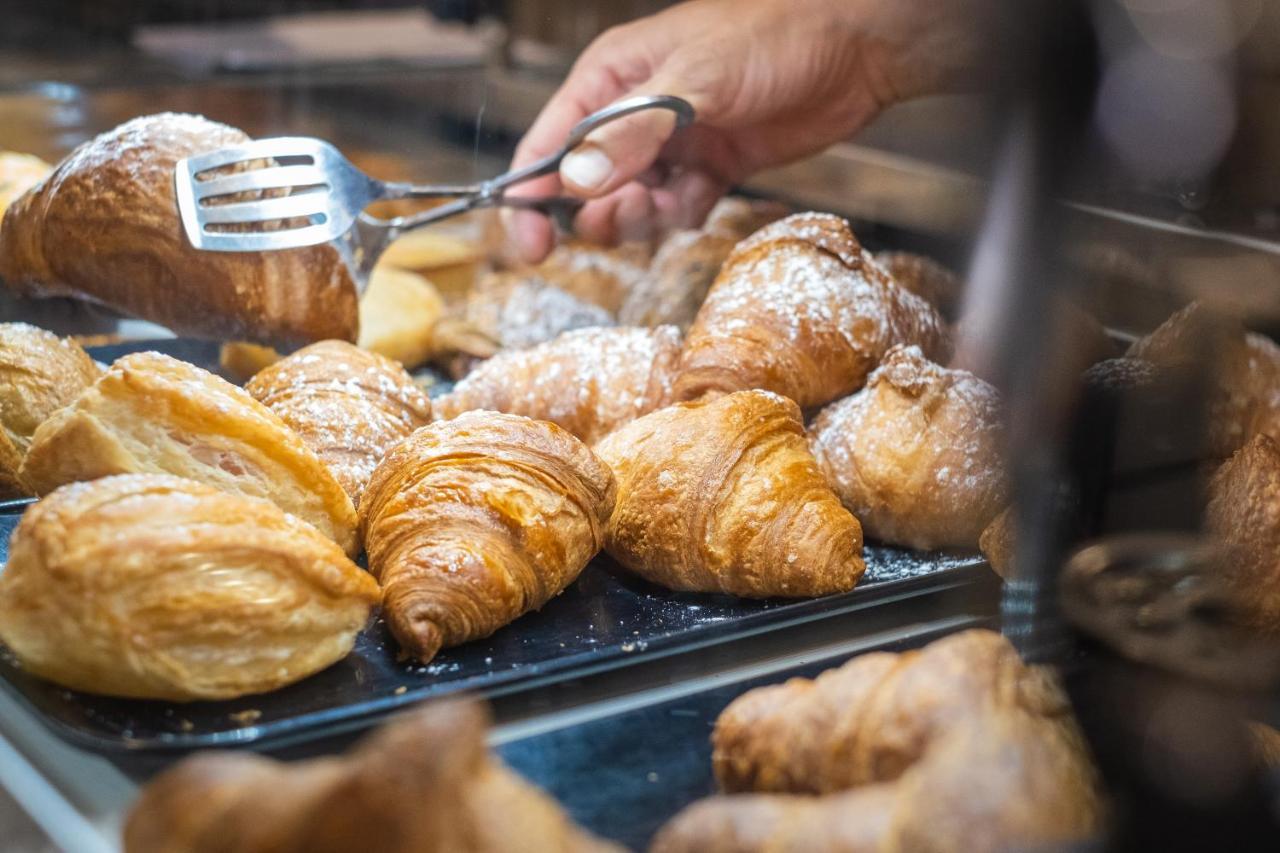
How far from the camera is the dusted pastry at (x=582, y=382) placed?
5.76 feet

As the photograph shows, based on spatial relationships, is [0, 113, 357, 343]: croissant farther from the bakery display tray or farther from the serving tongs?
the bakery display tray

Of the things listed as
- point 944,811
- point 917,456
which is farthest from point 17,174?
point 944,811

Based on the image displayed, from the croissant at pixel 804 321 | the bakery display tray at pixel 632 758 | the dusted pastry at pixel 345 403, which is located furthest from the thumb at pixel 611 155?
the bakery display tray at pixel 632 758

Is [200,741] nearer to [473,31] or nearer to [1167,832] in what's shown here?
[1167,832]

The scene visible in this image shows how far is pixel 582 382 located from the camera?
5.85 feet

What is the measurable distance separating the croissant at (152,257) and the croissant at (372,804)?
44.9 inches

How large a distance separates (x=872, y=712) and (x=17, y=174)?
1.93 meters

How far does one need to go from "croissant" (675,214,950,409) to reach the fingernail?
12.9 inches

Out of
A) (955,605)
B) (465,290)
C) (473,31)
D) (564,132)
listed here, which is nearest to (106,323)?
(465,290)

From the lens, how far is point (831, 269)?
184 centimetres

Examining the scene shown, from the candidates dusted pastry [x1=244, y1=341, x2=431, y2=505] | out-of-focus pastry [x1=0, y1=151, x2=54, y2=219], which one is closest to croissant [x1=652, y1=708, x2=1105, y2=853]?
dusted pastry [x1=244, y1=341, x2=431, y2=505]

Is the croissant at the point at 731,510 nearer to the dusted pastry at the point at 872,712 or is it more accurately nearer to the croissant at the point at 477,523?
the croissant at the point at 477,523

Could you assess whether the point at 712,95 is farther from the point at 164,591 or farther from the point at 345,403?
the point at 164,591

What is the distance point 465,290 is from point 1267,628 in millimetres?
1761
